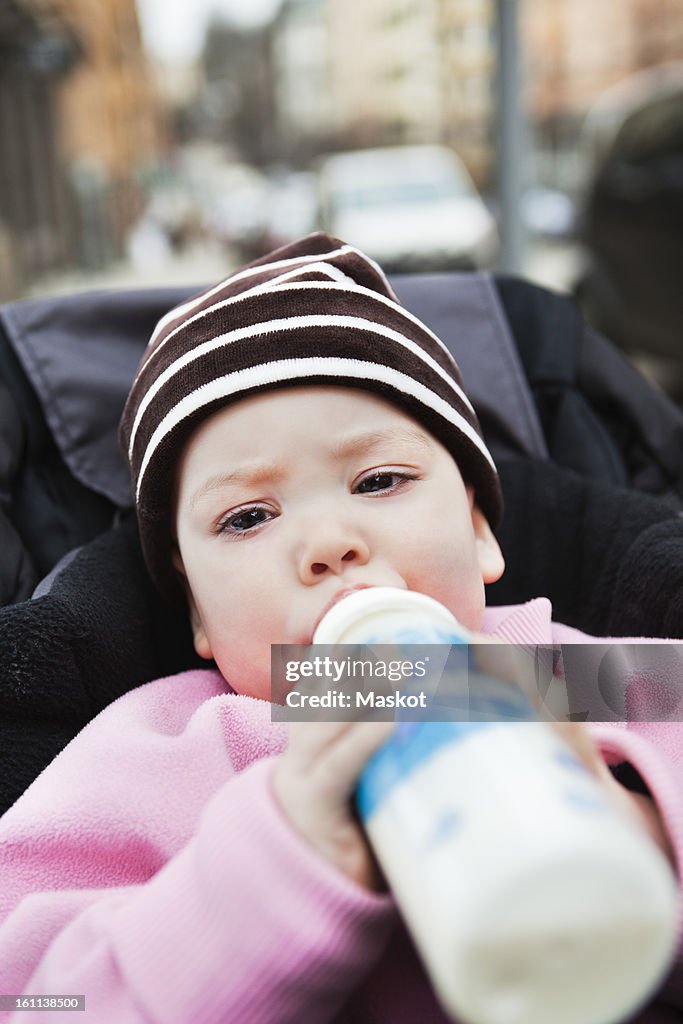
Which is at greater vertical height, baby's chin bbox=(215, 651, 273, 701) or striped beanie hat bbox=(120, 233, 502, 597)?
striped beanie hat bbox=(120, 233, 502, 597)

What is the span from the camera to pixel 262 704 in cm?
113

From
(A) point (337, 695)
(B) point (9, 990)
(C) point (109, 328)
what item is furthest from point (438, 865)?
(C) point (109, 328)

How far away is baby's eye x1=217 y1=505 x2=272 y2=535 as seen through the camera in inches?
45.9

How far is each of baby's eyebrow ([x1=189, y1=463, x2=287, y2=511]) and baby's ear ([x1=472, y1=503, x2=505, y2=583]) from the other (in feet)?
0.90

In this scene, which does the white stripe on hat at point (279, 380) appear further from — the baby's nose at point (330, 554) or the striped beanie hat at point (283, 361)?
the baby's nose at point (330, 554)

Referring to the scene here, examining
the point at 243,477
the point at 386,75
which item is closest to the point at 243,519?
the point at 243,477

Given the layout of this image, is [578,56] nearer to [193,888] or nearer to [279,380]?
[279,380]

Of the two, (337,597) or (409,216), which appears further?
(409,216)

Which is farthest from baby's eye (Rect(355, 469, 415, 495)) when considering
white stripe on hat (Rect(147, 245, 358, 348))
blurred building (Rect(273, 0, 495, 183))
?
blurred building (Rect(273, 0, 495, 183))

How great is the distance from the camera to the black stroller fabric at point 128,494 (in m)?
1.24

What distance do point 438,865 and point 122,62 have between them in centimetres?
2643

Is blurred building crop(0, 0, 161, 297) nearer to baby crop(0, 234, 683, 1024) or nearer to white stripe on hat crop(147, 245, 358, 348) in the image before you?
white stripe on hat crop(147, 245, 358, 348)

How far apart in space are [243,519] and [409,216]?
34.5 ft

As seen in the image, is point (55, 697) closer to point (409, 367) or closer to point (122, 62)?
point (409, 367)
